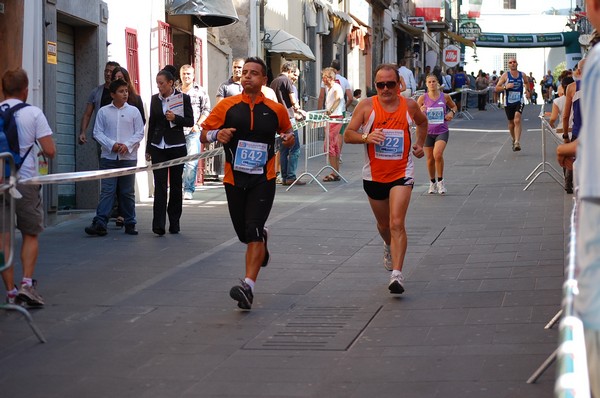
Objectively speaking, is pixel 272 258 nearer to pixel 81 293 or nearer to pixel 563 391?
pixel 81 293

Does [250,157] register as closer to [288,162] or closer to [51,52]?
[51,52]

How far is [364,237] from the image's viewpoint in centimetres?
1296

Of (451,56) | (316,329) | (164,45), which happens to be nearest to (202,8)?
(164,45)

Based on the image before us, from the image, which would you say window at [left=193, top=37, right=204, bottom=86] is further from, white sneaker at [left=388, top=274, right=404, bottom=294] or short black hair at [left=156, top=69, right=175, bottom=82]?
white sneaker at [left=388, top=274, right=404, bottom=294]

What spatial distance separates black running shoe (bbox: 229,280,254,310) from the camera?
859 cm

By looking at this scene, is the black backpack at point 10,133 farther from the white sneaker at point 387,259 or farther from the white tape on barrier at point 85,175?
the white sneaker at point 387,259

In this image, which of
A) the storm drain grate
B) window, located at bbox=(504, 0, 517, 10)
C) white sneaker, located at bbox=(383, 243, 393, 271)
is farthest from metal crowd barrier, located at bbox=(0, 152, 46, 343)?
window, located at bbox=(504, 0, 517, 10)

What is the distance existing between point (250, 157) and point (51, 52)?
5987 mm

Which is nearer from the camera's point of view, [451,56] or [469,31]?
[451,56]

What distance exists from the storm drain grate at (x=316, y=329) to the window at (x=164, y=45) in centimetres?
1078

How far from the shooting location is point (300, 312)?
8.63 m

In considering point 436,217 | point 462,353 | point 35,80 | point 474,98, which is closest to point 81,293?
point 462,353

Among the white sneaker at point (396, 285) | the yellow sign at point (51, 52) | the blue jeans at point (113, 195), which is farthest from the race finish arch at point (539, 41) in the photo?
the white sneaker at point (396, 285)

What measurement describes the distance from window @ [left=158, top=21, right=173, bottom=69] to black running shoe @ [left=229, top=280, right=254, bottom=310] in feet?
35.2
